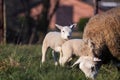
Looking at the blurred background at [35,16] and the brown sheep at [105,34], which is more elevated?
the blurred background at [35,16]

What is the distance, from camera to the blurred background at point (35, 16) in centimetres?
1989

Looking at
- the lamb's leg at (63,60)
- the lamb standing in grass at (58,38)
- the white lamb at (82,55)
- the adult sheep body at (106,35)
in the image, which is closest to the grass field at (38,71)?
the lamb's leg at (63,60)

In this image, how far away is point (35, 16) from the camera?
3491 centimetres

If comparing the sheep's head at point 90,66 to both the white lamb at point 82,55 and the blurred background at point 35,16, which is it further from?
the blurred background at point 35,16

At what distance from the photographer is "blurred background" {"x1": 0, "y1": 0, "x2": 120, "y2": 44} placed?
19.9 m

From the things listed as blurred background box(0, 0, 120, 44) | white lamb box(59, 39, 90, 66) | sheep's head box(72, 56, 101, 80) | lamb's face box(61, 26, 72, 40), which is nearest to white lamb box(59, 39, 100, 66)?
white lamb box(59, 39, 90, 66)

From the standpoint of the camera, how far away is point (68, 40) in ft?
38.0

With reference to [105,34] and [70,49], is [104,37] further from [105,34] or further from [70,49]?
[70,49]

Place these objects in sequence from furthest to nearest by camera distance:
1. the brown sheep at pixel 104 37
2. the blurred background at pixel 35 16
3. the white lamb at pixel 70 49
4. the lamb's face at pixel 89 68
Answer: the blurred background at pixel 35 16 → the white lamb at pixel 70 49 → the brown sheep at pixel 104 37 → the lamb's face at pixel 89 68

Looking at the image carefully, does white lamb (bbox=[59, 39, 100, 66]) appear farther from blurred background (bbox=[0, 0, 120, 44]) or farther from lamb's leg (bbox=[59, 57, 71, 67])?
blurred background (bbox=[0, 0, 120, 44])

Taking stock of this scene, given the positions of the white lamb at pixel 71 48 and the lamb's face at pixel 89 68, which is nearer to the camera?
the lamb's face at pixel 89 68

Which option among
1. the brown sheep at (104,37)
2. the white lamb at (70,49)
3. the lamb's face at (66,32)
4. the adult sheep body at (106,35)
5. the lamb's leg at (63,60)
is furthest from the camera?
the lamb's face at (66,32)

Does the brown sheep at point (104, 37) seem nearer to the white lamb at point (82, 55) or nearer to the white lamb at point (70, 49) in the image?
the white lamb at point (82, 55)

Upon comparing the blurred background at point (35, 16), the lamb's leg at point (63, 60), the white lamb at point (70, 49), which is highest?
the blurred background at point (35, 16)
